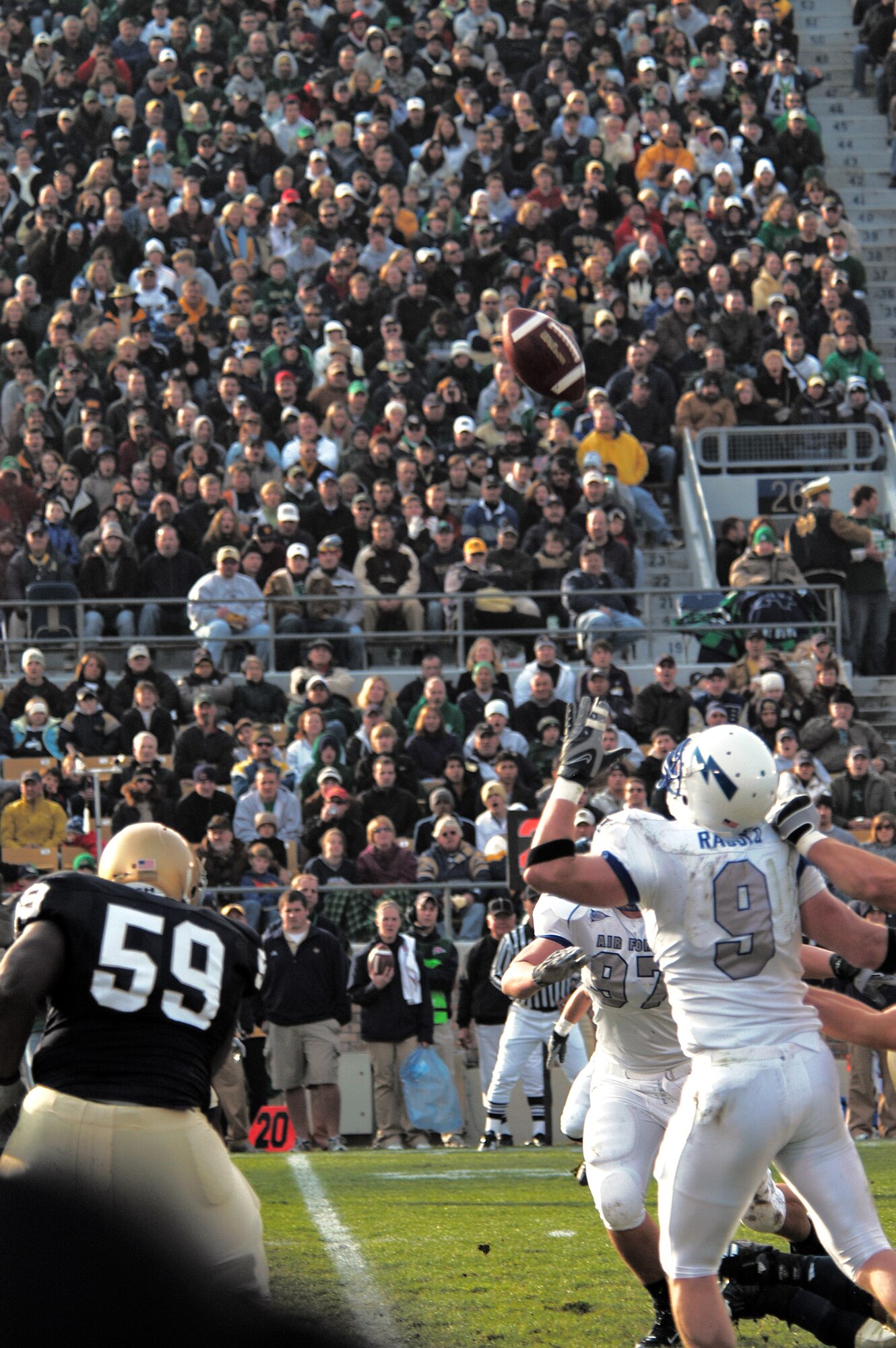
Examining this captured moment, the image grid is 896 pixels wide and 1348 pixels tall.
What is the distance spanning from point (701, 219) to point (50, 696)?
7.91m

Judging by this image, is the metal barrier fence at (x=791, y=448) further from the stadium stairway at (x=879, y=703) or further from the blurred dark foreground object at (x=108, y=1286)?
the blurred dark foreground object at (x=108, y=1286)

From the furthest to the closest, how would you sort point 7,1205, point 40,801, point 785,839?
point 40,801 → point 785,839 → point 7,1205

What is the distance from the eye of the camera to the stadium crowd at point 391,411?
1334 cm

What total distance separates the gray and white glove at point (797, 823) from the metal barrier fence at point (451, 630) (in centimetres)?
986

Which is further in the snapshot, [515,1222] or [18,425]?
[18,425]

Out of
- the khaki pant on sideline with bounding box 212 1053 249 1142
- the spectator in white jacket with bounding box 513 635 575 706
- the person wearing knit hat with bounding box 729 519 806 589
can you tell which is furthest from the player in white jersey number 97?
the person wearing knit hat with bounding box 729 519 806 589

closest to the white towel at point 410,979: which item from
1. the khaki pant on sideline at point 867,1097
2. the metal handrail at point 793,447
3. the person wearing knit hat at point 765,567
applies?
the khaki pant on sideline at point 867,1097

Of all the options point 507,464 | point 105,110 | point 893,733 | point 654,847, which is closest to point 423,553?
point 507,464

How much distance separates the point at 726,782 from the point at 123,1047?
5.04ft

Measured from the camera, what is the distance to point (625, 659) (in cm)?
1527

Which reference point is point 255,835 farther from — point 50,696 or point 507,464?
point 507,464

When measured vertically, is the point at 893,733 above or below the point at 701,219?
below

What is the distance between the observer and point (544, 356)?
31.4 feet

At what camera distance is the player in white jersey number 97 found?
4230 mm
